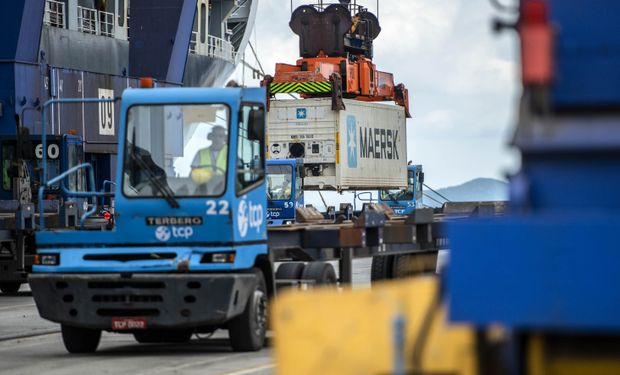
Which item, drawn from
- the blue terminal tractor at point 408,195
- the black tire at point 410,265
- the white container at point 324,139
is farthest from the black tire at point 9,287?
the blue terminal tractor at point 408,195

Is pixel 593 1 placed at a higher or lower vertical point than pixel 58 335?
higher

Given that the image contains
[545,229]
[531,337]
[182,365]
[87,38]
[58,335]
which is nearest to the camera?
[545,229]

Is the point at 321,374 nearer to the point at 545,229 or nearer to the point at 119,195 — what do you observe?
the point at 545,229

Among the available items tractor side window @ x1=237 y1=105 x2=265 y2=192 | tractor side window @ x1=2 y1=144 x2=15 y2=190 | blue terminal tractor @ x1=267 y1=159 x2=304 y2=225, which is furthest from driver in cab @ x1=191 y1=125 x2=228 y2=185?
blue terminal tractor @ x1=267 y1=159 x2=304 y2=225

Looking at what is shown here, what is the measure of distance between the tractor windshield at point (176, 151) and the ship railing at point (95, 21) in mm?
38172

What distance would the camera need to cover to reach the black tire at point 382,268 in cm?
1942

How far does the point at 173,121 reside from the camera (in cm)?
1542

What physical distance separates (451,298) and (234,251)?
10265mm

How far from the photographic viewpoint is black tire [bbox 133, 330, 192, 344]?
53.7 ft

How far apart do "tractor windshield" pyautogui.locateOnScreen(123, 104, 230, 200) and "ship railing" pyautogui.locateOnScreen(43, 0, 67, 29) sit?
36.1m

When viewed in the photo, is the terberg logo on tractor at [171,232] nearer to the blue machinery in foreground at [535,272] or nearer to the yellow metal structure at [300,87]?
the blue machinery in foreground at [535,272]

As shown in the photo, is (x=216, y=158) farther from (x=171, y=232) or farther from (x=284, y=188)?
(x=284, y=188)

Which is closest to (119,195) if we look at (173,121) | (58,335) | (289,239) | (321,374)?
(173,121)

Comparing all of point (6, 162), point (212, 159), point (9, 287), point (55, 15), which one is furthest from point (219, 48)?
point (212, 159)
